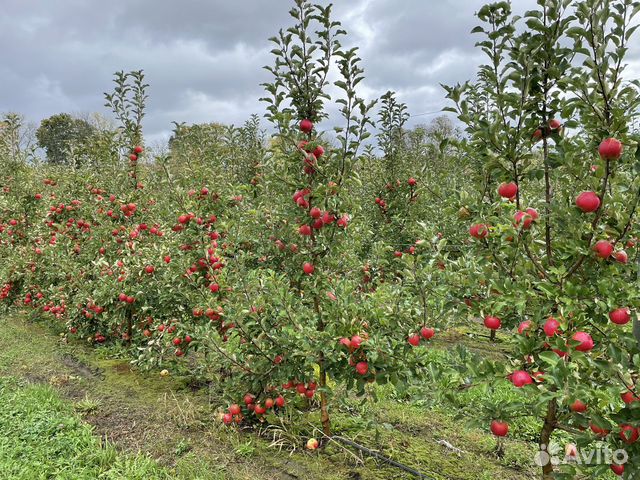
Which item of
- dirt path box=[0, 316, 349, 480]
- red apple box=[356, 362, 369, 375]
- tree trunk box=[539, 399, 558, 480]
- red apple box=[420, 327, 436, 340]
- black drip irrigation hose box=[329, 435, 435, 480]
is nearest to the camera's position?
tree trunk box=[539, 399, 558, 480]

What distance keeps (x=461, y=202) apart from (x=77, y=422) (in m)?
3.69

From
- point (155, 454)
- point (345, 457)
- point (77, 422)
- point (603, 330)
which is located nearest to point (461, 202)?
point (603, 330)

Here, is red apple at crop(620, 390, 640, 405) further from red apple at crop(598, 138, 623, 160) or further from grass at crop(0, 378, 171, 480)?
grass at crop(0, 378, 171, 480)

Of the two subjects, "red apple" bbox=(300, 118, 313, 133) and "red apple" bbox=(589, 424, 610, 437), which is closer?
"red apple" bbox=(589, 424, 610, 437)

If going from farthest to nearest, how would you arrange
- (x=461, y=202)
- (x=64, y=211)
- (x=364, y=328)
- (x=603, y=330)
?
(x=64, y=211) → (x=364, y=328) → (x=461, y=202) → (x=603, y=330)

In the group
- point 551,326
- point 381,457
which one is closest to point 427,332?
point 551,326

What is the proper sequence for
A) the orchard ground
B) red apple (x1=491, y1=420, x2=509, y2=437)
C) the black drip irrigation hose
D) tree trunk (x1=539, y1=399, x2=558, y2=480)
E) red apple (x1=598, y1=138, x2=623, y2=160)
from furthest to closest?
1. the orchard ground
2. the black drip irrigation hose
3. tree trunk (x1=539, y1=399, x2=558, y2=480)
4. red apple (x1=491, y1=420, x2=509, y2=437)
5. red apple (x1=598, y1=138, x2=623, y2=160)

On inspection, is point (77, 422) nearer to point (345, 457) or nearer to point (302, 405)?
point (302, 405)

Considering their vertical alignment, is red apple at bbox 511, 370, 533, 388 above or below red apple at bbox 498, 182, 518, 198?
below

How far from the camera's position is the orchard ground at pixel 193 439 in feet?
10.0

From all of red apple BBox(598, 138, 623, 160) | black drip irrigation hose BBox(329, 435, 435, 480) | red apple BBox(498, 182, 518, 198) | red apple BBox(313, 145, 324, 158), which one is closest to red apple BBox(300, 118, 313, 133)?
red apple BBox(313, 145, 324, 158)

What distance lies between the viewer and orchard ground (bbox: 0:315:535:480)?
10.0 ft

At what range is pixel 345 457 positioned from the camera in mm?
3201

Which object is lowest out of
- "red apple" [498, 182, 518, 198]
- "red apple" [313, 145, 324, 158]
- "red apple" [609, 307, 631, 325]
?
"red apple" [609, 307, 631, 325]
